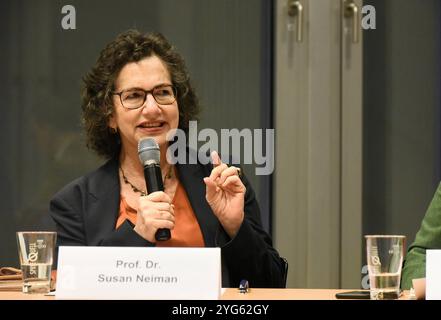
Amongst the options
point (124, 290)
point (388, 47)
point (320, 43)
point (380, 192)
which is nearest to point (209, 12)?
point (320, 43)

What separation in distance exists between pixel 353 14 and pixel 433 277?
2.14m

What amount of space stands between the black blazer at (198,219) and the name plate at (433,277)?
797 millimetres

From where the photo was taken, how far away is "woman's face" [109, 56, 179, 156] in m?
2.32

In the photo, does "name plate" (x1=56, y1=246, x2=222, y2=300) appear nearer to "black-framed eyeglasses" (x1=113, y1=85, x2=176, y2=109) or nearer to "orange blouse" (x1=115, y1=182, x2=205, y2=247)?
"orange blouse" (x1=115, y1=182, x2=205, y2=247)

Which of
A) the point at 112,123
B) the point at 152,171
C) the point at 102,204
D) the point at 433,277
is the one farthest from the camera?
the point at 112,123

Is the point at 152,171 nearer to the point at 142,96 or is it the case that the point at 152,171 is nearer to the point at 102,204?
the point at 102,204

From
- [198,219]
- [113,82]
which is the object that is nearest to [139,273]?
[198,219]

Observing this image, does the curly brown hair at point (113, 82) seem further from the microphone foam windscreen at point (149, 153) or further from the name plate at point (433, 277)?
the name plate at point (433, 277)

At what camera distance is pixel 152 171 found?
73.9 inches

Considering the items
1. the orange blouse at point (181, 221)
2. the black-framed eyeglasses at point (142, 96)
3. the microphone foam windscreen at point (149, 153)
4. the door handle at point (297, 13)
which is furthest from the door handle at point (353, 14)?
→ the microphone foam windscreen at point (149, 153)

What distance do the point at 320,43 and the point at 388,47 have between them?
0.31 metres
